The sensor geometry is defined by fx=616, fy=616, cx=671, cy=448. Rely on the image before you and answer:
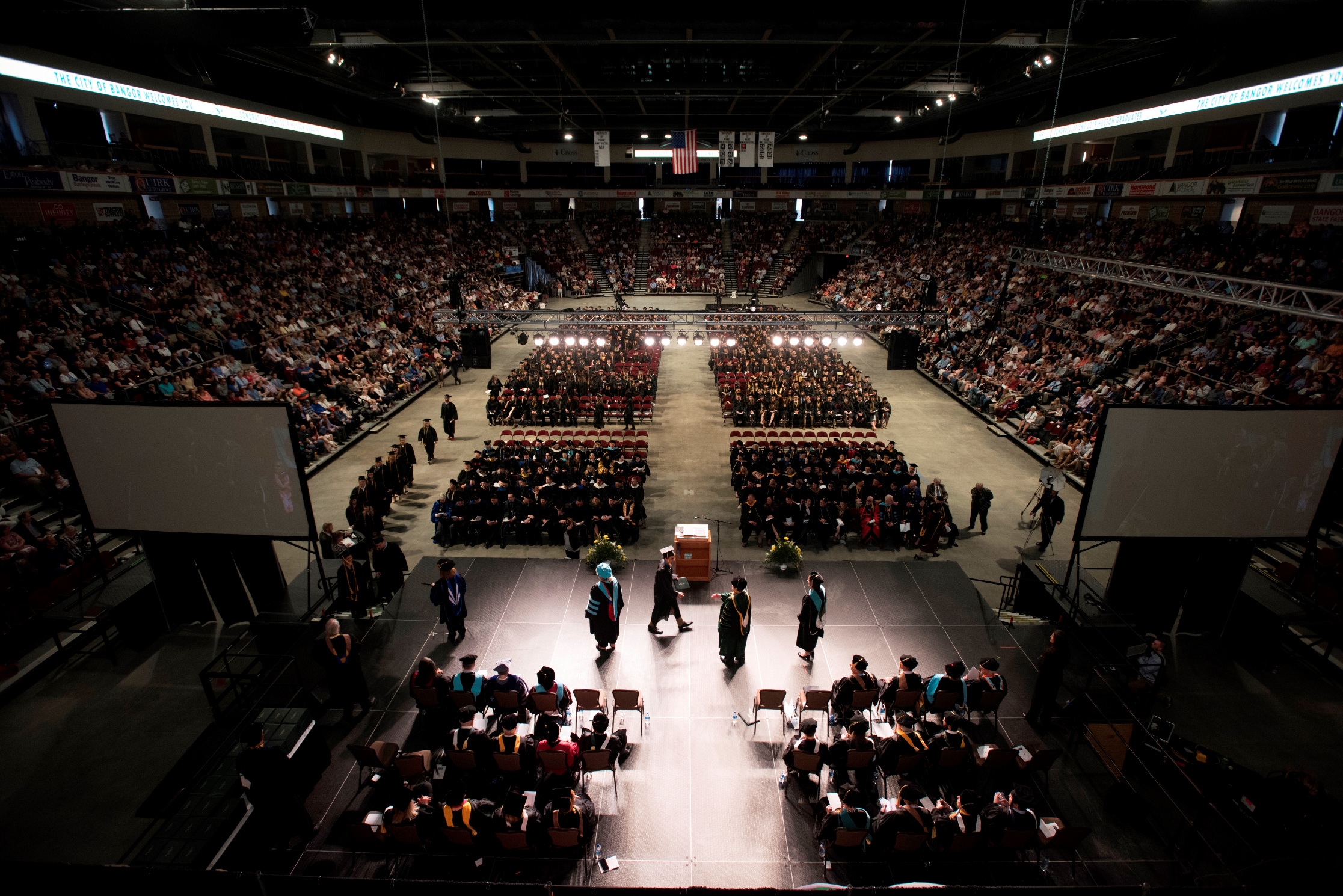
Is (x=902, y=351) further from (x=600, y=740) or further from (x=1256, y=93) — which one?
(x=600, y=740)

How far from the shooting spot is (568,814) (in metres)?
5.91

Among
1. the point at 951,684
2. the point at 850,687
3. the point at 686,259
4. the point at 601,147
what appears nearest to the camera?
the point at 951,684

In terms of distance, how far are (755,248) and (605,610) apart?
4338cm

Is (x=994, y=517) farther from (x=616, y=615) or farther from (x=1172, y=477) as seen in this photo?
(x=616, y=615)

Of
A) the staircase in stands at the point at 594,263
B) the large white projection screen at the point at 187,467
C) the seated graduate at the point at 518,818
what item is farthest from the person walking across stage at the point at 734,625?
the staircase in stands at the point at 594,263

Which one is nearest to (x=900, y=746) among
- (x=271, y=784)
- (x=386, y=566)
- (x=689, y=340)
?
(x=271, y=784)

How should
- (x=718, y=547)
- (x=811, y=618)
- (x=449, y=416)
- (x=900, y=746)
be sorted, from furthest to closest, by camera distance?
(x=449, y=416) → (x=718, y=547) → (x=811, y=618) → (x=900, y=746)

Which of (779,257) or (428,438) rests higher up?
(779,257)

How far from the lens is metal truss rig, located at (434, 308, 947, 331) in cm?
2142

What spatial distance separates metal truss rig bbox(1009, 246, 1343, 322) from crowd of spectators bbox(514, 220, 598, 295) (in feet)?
94.4

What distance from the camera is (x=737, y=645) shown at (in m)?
8.63

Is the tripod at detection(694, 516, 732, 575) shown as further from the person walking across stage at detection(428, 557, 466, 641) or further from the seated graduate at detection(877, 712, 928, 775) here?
the seated graduate at detection(877, 712, 928, 775)

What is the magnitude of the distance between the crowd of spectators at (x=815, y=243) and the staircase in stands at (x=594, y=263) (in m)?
12.4

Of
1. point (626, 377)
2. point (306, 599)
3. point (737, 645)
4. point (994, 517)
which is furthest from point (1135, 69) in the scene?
point (306, 599)
